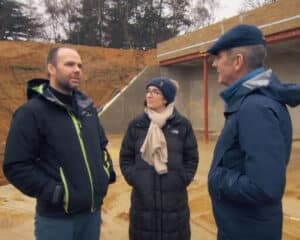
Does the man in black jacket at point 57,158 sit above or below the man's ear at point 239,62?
below

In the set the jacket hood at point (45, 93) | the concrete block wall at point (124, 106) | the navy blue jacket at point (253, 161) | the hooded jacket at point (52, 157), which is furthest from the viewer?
the concrete block wall at point (124, 106)

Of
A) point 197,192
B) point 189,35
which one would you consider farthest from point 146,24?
point 197,192

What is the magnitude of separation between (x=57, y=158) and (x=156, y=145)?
828 millimetres

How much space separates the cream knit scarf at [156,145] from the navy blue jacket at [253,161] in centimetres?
90

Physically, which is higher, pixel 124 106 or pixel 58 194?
pixel 58 194

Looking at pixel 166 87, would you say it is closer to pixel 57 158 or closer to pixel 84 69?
pixel 57 158

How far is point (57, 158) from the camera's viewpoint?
188 centimetres

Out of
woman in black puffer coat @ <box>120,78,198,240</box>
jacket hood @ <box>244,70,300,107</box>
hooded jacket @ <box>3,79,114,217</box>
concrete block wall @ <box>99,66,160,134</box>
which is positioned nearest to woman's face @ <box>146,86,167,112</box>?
woman in black puffer coat @ <box>120,78,198,240</box>

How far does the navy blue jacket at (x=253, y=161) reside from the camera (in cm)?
130

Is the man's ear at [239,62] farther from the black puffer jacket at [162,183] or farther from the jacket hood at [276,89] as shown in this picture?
the black puffer jacket at [162,183]

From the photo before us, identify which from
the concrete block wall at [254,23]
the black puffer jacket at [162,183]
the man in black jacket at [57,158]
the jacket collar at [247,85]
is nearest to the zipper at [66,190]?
the man in black jacket at [57,158]

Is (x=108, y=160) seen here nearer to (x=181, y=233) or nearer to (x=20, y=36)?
(x=181, y=233)

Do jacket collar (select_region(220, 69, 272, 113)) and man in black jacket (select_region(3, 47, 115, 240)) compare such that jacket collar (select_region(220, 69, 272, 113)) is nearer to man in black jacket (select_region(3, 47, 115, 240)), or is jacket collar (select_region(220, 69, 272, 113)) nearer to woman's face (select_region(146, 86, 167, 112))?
man in black jacket (select_region(3, 47, 115, 240))

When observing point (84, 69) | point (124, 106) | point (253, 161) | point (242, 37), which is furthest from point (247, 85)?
point (84, 69)
